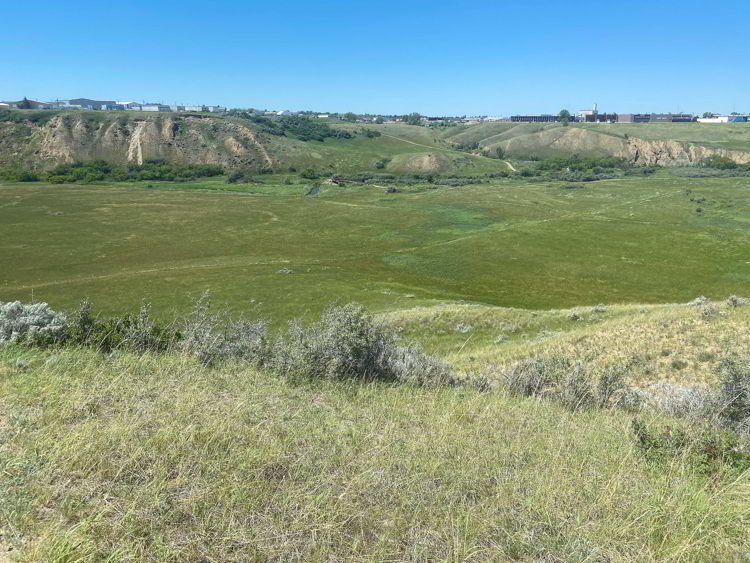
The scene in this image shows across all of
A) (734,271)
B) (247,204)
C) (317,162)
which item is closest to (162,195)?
(247,204)

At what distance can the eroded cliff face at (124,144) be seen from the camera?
17350 centimetres

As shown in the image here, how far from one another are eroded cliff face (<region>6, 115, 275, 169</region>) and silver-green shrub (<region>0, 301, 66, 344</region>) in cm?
18297

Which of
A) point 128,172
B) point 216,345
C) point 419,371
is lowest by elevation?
point 419,371

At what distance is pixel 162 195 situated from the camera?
12750 centimetres

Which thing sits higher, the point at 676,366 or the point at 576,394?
the point at 576,394

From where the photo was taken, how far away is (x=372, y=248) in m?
78.0

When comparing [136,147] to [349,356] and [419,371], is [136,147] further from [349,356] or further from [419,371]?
[419,371]

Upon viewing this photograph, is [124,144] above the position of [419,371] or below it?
above

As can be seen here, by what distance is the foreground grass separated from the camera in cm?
420

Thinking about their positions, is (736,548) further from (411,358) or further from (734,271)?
(734,271)

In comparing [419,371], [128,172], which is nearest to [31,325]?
[419,371]

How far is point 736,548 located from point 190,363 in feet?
28.6

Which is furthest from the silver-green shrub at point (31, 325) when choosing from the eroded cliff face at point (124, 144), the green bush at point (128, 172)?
the eroded cliff face at point (124, 144)

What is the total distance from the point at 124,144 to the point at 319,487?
8443 inches
